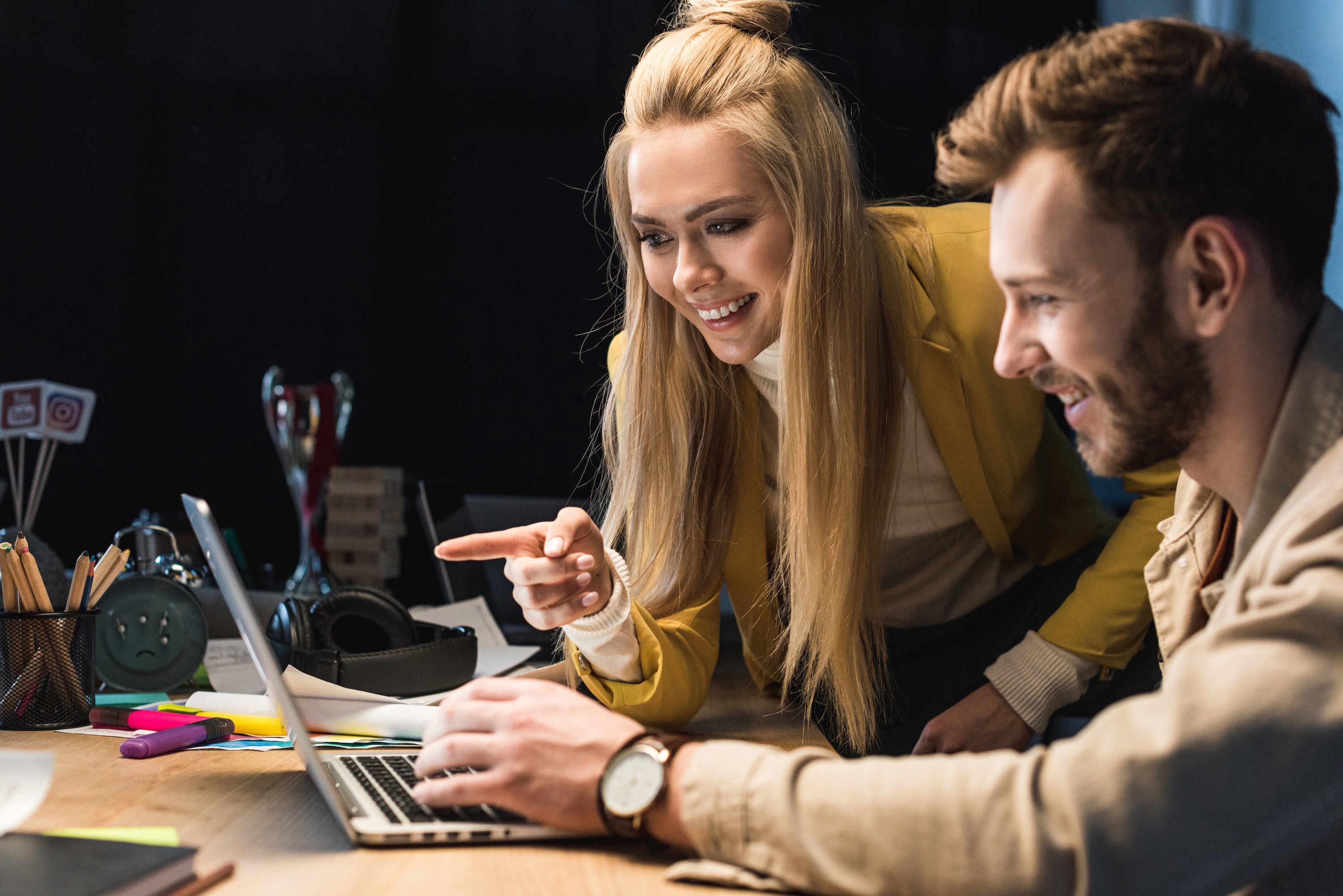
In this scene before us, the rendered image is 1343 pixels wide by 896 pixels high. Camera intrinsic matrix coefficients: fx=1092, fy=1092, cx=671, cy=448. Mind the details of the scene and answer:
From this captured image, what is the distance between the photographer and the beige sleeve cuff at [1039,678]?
134 cm

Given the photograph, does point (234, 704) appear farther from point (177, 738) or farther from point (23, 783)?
point (23, 783)

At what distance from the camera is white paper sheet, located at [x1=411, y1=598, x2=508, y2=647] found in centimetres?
163

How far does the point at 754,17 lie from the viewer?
1395 mm

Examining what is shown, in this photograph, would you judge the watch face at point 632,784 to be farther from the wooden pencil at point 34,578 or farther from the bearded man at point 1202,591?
the wooden pencil at point 34,578

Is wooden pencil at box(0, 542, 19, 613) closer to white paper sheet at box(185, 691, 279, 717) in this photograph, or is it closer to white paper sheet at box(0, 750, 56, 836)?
white paper sheet at box(185, 691, 279, 717)

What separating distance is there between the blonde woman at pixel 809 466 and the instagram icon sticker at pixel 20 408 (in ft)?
3.04

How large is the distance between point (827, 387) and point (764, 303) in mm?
132

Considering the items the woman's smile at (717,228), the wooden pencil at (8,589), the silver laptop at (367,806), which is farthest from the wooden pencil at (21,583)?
the woman's smile at (717,228)

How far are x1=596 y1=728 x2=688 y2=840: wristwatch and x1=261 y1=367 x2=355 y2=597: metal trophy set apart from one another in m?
1.41

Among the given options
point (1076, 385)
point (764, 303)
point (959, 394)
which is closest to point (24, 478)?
point (764, 303)

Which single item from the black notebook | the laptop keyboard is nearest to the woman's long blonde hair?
the laptop keyboard

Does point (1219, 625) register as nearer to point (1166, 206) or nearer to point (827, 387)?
point (1166, 206)

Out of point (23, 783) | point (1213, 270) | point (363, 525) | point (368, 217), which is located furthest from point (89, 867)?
point (368, 217)

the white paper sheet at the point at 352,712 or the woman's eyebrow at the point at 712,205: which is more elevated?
the woman's eyebrow at the point at 712,205
